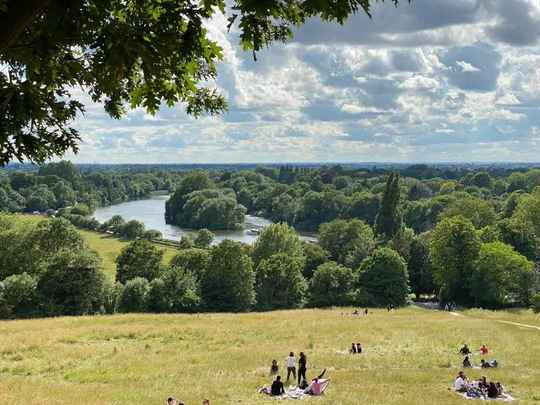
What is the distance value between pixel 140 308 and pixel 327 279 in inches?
1022

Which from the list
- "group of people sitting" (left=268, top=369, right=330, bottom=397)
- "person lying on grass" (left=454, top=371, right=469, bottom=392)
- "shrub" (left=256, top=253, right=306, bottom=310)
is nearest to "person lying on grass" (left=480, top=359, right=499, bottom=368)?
"person lying on grass" (left=454, top=371, right=469, bottom=392)

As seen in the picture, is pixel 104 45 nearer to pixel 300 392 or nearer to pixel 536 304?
pixel 300 392

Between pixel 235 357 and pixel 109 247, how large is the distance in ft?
304

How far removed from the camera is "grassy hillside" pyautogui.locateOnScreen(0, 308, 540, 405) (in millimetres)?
23406

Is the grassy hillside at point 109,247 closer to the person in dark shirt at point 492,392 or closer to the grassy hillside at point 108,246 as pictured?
the grassy hillside at point 108,246

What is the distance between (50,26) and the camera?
6.28 meters

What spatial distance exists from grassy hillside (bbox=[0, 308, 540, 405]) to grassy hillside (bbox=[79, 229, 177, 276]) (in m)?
51.2

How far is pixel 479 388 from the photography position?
78.5 ft

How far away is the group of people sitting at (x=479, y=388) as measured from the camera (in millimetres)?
23641

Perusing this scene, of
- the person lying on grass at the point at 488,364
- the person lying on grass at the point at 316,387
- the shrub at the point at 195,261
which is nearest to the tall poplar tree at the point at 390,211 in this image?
the shrub at the point at 195,261

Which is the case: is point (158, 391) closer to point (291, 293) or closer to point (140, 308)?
point (140, 308)

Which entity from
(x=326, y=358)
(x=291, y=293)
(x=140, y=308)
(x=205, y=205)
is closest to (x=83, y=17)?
(x=326, y=358)

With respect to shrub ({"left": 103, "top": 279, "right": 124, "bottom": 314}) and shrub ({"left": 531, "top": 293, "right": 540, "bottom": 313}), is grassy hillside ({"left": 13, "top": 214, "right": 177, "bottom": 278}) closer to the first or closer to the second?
shrub ({"left": 103, "top": 279, "right": 124, "bottom": 314})

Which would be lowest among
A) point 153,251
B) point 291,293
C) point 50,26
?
point 291,293
